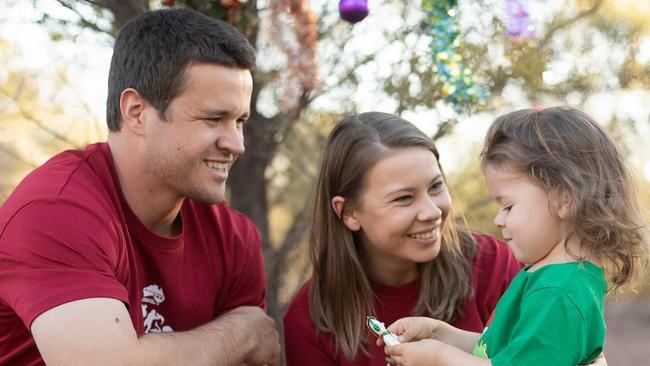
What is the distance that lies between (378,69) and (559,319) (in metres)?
1.69

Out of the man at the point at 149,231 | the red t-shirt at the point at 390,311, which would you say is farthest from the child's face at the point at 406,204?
the man at the point at 149,231

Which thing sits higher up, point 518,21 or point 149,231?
point 518,21

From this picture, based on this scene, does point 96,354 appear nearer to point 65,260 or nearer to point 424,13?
point 65,260

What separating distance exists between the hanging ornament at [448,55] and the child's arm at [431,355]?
1.20 meters

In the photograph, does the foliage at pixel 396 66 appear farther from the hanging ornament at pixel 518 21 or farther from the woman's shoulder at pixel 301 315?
the woman's shoulder at pixel 301 315

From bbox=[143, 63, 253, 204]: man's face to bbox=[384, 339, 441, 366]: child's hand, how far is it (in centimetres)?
87

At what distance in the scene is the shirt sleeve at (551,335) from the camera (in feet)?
7.30

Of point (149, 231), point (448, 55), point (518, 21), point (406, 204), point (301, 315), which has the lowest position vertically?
point (301, 315)

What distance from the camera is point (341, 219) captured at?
3.27 m

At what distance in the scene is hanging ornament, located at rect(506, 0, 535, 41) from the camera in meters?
3.40

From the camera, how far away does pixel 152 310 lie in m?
3.02

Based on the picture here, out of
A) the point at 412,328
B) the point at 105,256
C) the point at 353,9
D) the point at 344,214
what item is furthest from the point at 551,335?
the point at 353,9

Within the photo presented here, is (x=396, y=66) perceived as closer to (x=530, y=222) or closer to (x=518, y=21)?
(x=518, y=21)

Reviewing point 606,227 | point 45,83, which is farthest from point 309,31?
point 606,227
